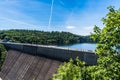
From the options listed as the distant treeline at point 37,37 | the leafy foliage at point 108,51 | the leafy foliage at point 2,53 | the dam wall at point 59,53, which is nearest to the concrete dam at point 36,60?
the dam wall at point 59,53

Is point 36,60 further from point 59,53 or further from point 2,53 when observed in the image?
point 2,53

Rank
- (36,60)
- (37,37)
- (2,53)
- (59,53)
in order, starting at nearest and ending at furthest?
(59,53) → (36,60) → (2,53) → (37,37)

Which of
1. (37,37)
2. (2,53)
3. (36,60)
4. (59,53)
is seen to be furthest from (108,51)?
(37,37)

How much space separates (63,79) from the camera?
7.51 meters

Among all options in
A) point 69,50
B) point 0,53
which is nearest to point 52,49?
point 69,50

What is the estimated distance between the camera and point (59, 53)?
1845 centimetres

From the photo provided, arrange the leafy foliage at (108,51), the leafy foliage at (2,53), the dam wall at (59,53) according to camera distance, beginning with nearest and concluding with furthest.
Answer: the leafy foliage at (108,51) → the dam wall at (59,53) → the leafy foliage at (2,53)

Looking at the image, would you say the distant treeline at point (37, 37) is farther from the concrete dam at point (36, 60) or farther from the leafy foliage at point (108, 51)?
the leafy foliage at point (108, 51)

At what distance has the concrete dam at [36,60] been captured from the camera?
54.3ft

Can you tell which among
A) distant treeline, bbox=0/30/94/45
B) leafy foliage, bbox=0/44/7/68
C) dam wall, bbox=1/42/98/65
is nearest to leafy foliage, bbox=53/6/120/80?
dam wall, bbox=1/42/98/65

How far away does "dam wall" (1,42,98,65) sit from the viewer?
48.7ft

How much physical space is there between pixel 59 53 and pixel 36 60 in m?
3.35

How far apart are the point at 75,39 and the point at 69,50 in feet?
282

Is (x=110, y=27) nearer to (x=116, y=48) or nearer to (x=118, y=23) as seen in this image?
(x=118, y=23)
